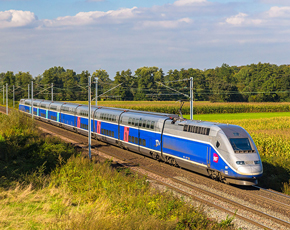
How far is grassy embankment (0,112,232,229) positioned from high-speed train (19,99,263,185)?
550cm

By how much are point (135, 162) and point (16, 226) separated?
630 inches

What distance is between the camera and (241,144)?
18.3 m

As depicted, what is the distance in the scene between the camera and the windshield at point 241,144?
18075 mm

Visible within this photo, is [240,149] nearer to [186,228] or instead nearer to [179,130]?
[179,130]

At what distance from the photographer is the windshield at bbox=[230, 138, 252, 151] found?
18.1 m

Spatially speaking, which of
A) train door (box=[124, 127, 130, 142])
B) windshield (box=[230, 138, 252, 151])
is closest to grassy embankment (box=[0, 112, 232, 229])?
windshield (box=[230, 138, 252, 151])

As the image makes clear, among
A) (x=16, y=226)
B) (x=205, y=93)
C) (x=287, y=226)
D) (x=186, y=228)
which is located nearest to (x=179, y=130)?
(x=287, y=226)

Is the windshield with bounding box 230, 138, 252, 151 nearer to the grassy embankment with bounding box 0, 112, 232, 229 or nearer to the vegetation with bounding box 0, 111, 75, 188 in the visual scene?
the grassy embankment with bounding box 0, 112, 232, 229

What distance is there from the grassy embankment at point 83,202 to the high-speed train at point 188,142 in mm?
5501

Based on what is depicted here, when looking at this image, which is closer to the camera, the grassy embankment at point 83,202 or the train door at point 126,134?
the grassy embankment at point 83,202

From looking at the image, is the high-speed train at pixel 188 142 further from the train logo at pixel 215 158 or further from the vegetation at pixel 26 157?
the vegetation at pixel 26 157

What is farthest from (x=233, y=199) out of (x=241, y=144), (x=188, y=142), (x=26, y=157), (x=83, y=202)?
(x=26, y=157)

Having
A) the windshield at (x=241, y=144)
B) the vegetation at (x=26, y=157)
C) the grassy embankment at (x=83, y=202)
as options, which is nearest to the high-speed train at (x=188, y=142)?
the windshield at (x=241, y=144)

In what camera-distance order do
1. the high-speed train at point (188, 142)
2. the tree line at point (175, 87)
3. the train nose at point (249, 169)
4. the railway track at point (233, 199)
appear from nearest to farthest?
the railway track at point (233, 199)
the train nose at point (249, 169)
the high-speed train at point (188, 142)
the tree line at point (175, 87)
